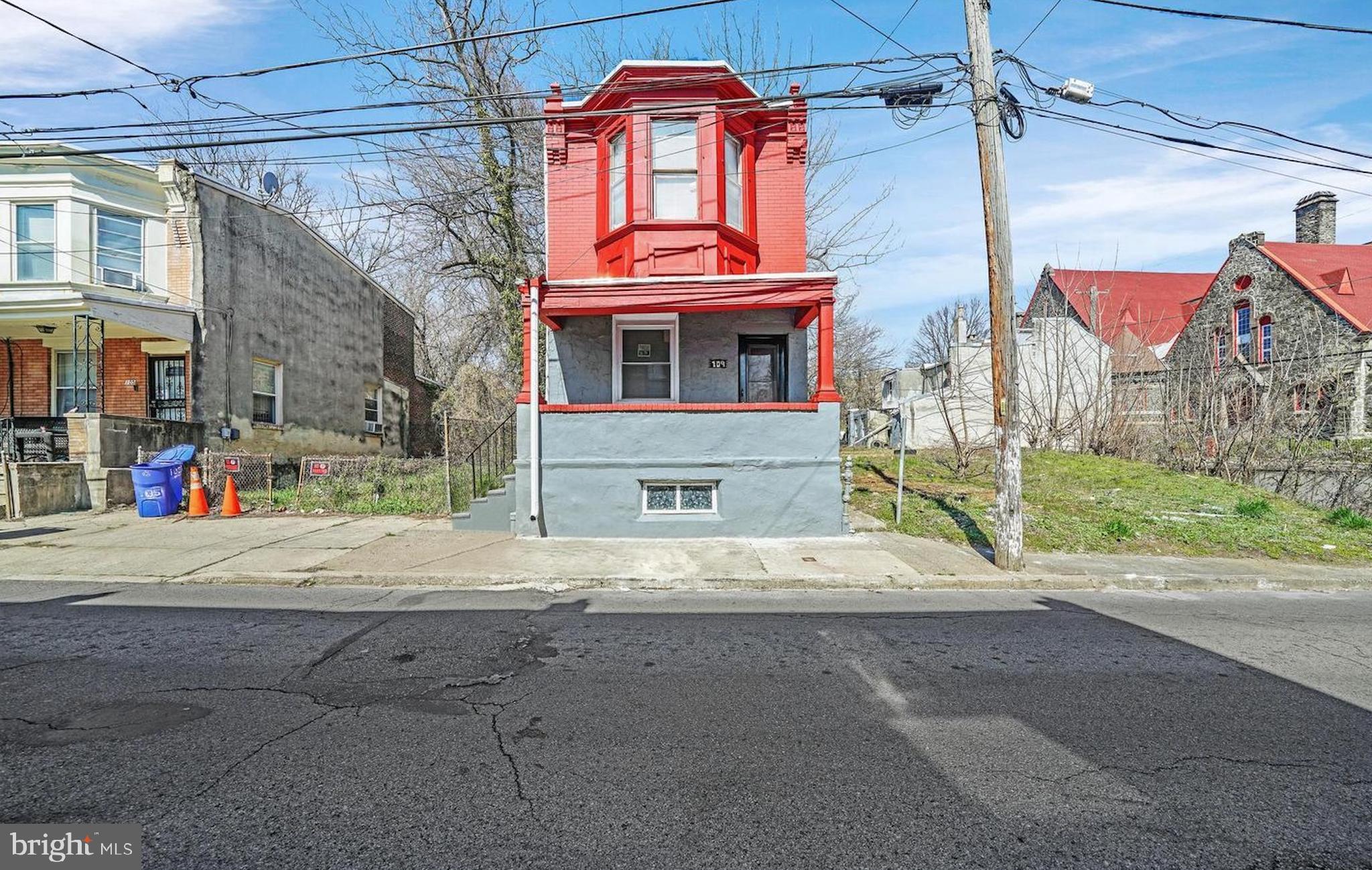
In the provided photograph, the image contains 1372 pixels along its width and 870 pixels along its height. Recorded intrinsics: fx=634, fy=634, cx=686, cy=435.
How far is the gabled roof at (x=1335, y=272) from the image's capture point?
22438 mm

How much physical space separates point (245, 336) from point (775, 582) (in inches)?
578

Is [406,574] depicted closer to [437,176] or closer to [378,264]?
[437,176]

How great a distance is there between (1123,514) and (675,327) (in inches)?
334

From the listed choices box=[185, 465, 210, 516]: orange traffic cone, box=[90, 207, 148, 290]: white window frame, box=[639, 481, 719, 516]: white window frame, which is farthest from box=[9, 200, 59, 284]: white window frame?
box=[639, 481, 719, 516]: white window frame

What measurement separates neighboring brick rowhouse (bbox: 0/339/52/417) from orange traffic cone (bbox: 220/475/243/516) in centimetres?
827

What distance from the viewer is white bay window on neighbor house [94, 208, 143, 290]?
1402cm

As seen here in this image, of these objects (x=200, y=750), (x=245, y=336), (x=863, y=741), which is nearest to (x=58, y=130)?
(x=245, y=336)

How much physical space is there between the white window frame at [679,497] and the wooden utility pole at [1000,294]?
156 inches

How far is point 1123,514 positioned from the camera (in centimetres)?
1105

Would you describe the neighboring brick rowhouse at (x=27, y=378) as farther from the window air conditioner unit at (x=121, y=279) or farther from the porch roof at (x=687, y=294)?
the porch roof at (x=687, y=294)

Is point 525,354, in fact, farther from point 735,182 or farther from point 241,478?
point 241,478

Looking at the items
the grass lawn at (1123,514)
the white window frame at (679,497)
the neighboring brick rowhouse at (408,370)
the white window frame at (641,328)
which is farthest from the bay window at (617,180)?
the neighboring brick rowhouse at (408,370)

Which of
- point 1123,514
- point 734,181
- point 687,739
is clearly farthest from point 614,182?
point 1123,514

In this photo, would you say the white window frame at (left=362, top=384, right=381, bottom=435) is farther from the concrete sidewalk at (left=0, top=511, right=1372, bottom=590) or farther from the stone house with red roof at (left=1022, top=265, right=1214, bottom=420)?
the stone house with red roof at (left=1022, top=265, right=1214, bottom=420)
